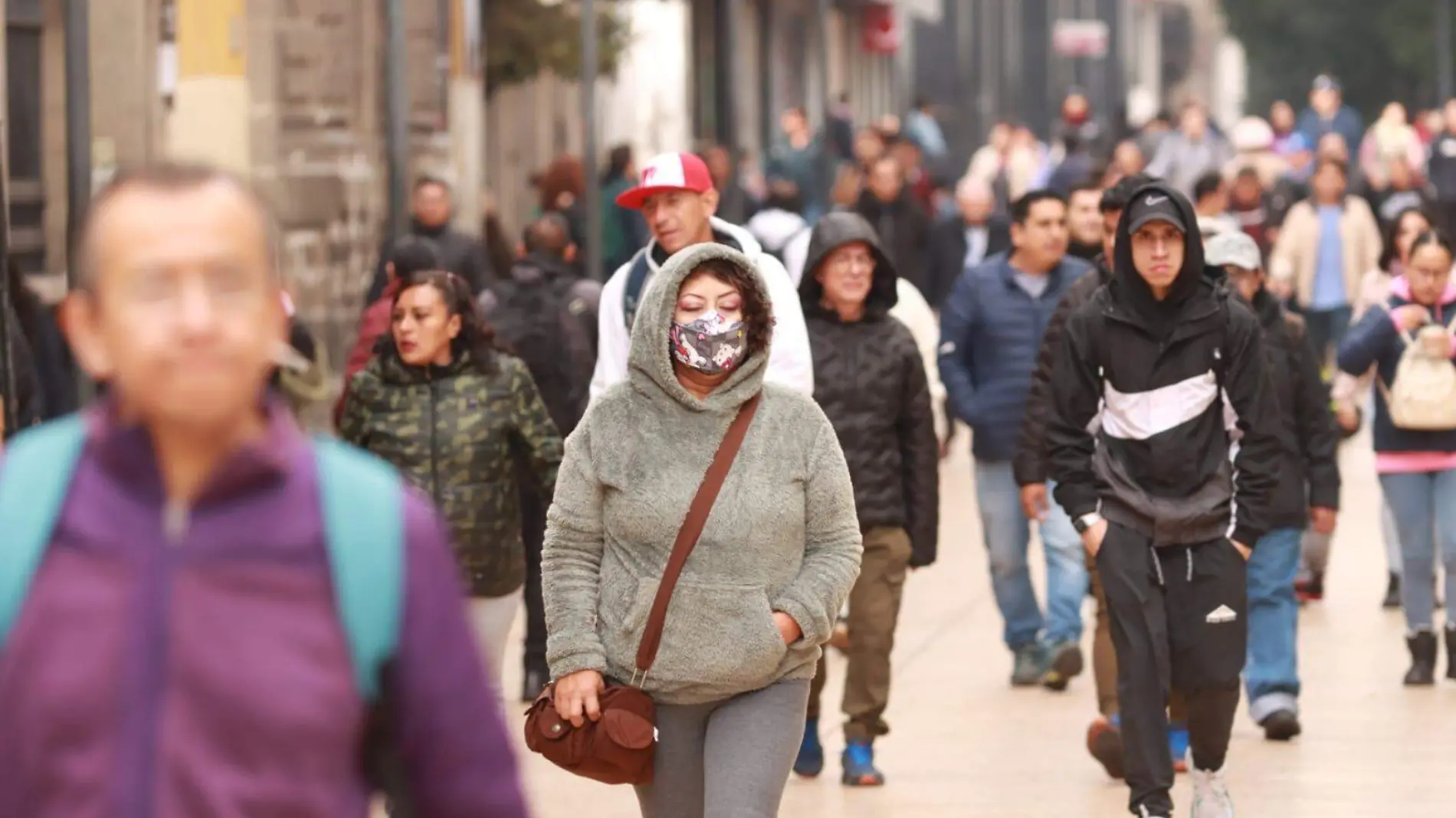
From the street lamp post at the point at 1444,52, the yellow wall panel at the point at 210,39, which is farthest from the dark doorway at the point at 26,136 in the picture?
the street lamp post at the point at 1444,52

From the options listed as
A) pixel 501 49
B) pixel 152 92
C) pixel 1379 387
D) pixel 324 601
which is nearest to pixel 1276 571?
pixel 1379 387

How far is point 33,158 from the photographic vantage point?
637 inches

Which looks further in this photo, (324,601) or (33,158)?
(33,158)

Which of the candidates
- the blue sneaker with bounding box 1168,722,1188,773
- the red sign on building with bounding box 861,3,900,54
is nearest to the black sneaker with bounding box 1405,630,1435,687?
the blue sneaker with bounding box 1168,722,1188,773

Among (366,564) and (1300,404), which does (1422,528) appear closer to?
(1300,404)

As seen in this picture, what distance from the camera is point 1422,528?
11.0m

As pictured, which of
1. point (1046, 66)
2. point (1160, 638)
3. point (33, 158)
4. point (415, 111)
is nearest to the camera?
point (1160, 638)

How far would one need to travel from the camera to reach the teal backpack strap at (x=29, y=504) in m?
2.74

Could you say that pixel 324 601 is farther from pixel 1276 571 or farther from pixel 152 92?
pixel 152 92

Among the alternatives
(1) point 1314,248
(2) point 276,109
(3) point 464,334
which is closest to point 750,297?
(3) point 464,334

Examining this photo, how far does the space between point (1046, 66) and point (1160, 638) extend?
6139cm

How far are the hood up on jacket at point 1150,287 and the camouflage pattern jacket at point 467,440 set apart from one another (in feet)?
4.88

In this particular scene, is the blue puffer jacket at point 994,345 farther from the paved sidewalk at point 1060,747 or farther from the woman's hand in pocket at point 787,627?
the woman's hand in pocket at point 787,627

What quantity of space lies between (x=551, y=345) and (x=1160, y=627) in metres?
4.05
